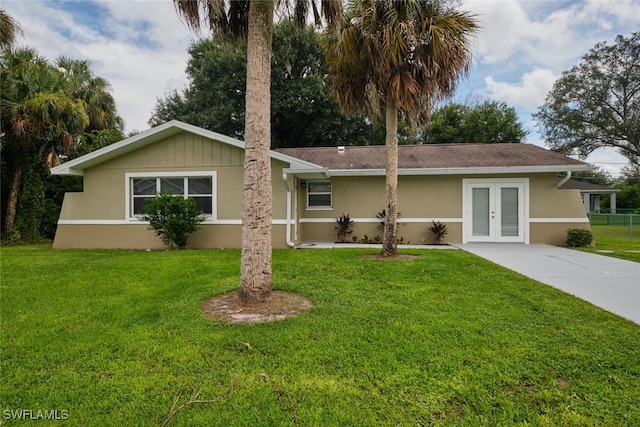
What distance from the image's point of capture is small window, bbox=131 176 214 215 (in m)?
10.6

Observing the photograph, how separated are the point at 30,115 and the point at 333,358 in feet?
45.6

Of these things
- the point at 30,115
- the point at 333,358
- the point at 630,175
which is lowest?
the point at 333,358

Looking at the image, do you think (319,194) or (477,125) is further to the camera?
(477,125)

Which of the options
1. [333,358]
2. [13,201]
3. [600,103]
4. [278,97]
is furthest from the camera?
[600,103]

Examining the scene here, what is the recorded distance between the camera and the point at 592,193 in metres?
27.8

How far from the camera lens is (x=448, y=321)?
3.96 metres

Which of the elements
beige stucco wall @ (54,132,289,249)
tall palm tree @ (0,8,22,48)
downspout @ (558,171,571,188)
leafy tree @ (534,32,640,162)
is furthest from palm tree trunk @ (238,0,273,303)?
leafy tree @ (534,32,640,162)

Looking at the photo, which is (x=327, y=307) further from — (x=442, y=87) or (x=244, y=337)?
(x=442, y=87)

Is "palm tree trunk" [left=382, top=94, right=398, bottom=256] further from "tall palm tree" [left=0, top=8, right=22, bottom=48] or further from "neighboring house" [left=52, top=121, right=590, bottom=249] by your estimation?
"tall palm tree" [left=0, top=8, right=22, bottom=48]

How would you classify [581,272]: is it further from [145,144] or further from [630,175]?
[630,175]

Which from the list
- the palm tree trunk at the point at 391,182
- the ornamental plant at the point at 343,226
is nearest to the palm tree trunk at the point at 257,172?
the palm tree trunk at the point at 391,182

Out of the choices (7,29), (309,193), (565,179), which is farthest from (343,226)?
(7,29)

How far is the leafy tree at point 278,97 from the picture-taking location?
818 inches

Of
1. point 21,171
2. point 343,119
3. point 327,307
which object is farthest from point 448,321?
point 343,119
